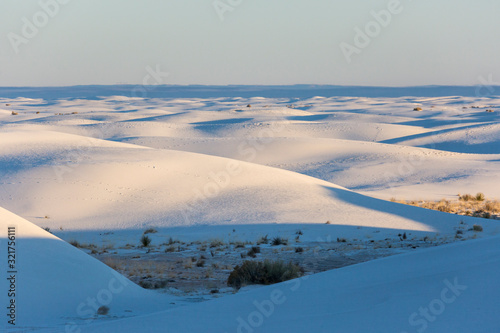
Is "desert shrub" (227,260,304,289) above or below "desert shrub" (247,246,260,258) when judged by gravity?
above

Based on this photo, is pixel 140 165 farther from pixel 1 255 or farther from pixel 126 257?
pixel 1 255

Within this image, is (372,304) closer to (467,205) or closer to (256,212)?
(256,212)

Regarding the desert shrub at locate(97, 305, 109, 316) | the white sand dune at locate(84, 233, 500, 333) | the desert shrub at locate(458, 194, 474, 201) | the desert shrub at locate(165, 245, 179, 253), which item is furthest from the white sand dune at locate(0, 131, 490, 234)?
the white sand dune at locate(84, 233, 500, 333)

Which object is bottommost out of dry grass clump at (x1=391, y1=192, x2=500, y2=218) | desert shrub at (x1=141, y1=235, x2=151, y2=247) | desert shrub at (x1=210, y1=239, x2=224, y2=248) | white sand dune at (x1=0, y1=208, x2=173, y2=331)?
dry grass clump at (x1=391, y1=192, x2=500, y2=218)

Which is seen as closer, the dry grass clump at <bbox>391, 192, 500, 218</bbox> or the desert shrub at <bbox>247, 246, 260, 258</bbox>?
the desert shrub at <bbox>247, 246, 260, 258</bbox>

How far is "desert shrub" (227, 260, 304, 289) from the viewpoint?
32.3ft

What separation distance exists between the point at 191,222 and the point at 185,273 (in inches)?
244

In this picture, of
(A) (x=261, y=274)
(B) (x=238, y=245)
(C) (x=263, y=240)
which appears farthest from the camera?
(C) (x=263, y=240)

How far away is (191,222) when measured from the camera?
17297 mm

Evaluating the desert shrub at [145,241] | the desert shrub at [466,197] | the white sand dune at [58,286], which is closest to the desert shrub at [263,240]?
the desert shrub at [145,241]

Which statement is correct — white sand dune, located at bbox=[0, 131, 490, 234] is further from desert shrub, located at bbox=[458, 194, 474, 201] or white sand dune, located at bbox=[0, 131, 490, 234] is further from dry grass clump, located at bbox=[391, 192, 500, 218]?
desert shrub, located at bbox=[458, 194, 474, 201]

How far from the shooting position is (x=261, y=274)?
32.5ft

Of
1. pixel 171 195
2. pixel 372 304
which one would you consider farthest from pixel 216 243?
pixel 372 304

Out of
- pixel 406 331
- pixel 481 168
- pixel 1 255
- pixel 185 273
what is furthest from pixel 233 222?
pixel 481 168
